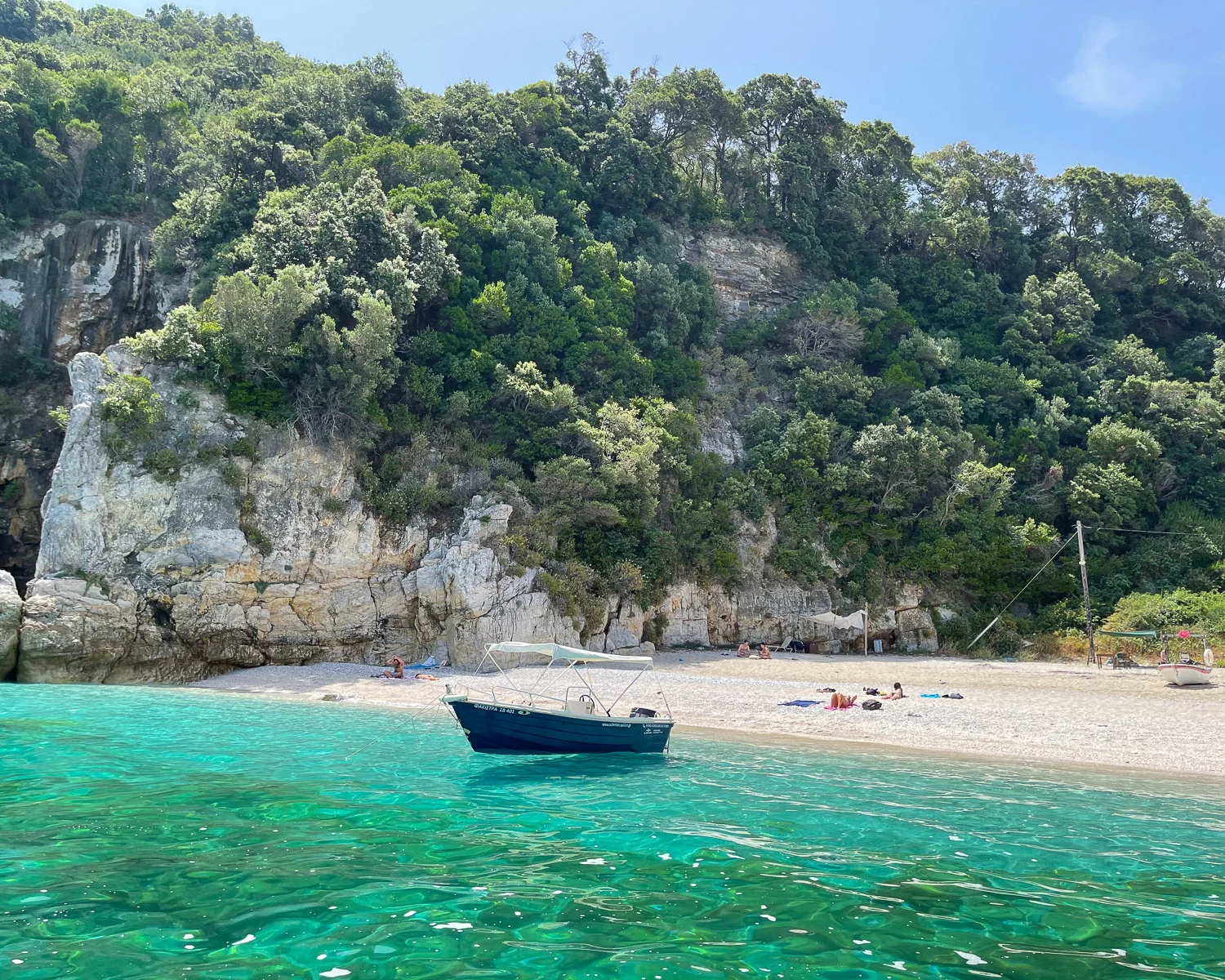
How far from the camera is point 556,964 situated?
511 centimetres

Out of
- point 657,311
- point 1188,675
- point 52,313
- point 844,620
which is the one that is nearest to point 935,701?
point 1188,675

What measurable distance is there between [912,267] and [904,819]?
46109 mm

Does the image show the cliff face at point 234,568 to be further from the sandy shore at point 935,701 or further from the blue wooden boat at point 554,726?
the blue wooden boat at point 554,726

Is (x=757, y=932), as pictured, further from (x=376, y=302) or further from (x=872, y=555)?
(x=872, y=555)

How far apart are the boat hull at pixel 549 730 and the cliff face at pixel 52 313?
27359mm

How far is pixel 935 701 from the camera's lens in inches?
790

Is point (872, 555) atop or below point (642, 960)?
atop

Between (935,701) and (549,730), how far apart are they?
1166 cm

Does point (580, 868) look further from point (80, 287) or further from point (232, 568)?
point (80, 287)

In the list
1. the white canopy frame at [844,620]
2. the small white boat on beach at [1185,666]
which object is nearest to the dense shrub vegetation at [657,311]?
the white canopy frame at [844,620]

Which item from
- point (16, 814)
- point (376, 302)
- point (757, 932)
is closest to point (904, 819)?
point (757, 932)

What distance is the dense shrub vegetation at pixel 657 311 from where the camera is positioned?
98.7ft

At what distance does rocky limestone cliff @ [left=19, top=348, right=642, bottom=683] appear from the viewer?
79.0 ft

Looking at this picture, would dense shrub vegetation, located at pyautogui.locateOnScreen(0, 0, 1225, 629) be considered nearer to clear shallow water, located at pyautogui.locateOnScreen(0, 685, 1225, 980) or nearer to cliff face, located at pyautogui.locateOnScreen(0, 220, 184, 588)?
cliff face, located at pyautogui.locateOnScreen(0, 220, 184, 588)
